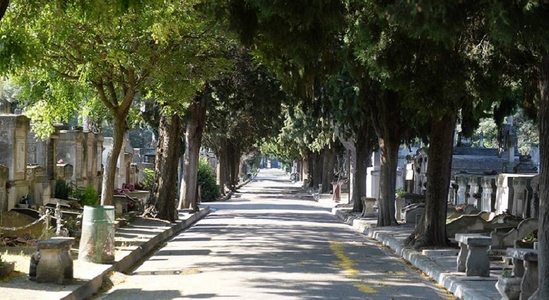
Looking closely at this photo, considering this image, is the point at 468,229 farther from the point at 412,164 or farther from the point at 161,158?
the point at 412,164

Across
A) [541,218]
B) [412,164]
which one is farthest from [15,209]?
[412,164]

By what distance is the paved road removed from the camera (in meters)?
13.0

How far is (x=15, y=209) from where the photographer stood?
2081 centimetres

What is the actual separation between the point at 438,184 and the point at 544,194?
10.6m

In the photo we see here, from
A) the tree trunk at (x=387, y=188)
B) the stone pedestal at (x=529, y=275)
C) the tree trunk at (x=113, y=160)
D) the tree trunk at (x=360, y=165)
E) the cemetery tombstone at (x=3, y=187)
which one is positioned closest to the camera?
the stone pedestal at (x=529, y=275)

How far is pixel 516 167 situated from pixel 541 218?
26565 mm

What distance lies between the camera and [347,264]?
17.5 m

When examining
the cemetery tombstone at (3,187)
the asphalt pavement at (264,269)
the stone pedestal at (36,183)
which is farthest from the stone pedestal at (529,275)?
the stone pedestal at (36,183)

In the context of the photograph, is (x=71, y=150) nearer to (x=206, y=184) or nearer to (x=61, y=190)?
(x=61, y=190)

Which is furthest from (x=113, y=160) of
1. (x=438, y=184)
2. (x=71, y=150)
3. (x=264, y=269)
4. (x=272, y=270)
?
(x=71, y=150)

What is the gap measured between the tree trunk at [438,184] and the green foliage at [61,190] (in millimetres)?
11297

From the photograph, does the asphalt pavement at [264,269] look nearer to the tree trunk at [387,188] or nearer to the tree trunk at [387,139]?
the tree trunk at [387,188]

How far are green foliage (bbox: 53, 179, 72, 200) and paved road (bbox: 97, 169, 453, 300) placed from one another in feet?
12.6

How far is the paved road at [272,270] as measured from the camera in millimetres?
12961
